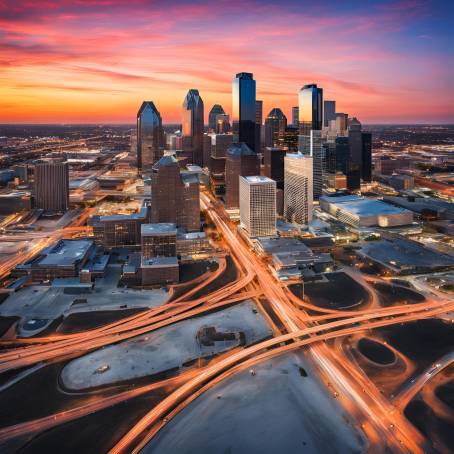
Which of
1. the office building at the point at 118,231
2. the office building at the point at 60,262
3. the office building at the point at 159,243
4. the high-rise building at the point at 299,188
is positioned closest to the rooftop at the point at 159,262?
the office building at the point at 159,243

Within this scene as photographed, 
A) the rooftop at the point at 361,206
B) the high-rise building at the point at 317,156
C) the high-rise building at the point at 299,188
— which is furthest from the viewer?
the high-rise building at the point at 317,156

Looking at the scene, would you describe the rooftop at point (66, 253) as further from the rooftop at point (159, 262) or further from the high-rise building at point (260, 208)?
the high-rise building at point (260, 208)

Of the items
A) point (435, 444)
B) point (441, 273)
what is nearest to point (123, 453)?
point (435, 444)

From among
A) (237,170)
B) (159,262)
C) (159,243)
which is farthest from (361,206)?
(159,262)

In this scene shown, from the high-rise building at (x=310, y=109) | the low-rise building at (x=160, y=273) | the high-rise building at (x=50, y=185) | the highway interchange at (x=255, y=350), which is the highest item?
the high-rise building at (x=310, y=109)

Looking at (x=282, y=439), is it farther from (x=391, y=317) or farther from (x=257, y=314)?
(x=391, y=317)

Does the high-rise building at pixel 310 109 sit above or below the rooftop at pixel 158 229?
above

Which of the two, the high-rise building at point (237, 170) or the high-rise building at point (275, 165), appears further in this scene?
the high-rise building at point (275, 165)
